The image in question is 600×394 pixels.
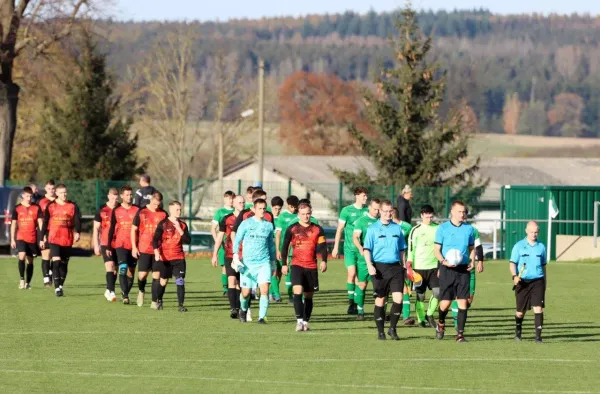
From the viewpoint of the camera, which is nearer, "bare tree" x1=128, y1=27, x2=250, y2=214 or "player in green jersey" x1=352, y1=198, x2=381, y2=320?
"player in green jersey" x1=352, y1=198, x2=381, y2=320

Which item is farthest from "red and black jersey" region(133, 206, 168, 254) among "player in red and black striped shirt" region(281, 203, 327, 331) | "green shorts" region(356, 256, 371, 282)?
"player in red and black striped shirt" region(281, 203, 327, 331)

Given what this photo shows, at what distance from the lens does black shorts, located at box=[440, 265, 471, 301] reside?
15992 mm

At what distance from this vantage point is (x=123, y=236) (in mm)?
21484

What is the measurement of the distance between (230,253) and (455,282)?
183 inches

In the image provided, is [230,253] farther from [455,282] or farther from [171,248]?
[455,282]

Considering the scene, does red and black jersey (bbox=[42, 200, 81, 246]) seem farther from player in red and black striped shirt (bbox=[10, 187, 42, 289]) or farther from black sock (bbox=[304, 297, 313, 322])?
black sock (bbox=[304, 297, 313, 322])

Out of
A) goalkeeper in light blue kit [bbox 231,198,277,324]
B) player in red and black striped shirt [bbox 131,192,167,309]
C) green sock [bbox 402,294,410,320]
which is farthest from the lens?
player in red and black striped shirt [bbox 131,192,167,309]

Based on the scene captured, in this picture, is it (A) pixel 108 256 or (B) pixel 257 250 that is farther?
(A) pixel 108 256

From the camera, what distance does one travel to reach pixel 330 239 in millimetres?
40469

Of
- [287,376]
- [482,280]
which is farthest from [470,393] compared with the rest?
[482,280]

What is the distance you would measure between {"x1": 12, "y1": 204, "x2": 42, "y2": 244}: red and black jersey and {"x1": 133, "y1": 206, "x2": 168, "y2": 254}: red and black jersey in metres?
4.05

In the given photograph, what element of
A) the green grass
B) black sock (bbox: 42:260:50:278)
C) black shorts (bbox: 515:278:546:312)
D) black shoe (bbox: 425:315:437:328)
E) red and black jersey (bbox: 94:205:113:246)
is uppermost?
red and black jersey (bbox: 94:205:113:246)

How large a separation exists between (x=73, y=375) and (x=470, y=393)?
3842 millimetres

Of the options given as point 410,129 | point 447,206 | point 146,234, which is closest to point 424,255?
point 146,234
